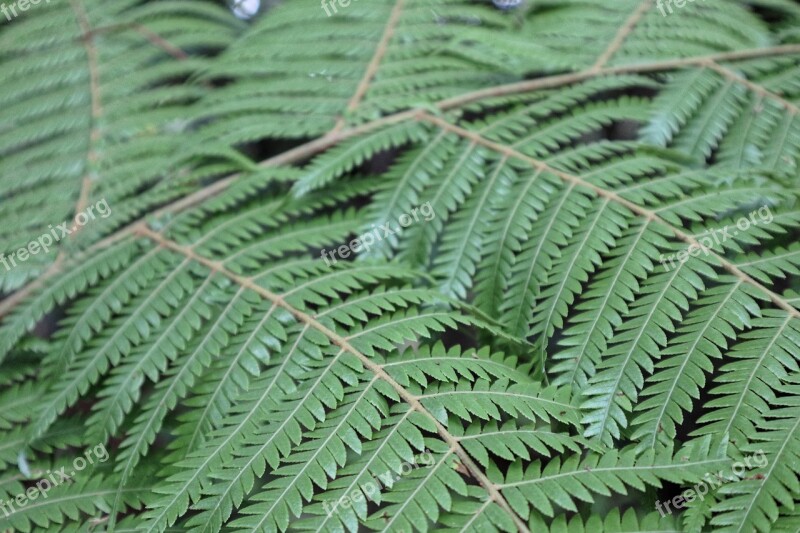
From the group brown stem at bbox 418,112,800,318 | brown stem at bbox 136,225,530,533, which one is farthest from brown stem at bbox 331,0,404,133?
brown stem at bbox 136,225,530,533

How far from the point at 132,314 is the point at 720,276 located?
1.41m

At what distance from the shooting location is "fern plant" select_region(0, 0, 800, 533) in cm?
116

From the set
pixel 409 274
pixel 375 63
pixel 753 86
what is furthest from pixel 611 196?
pixel 375 63

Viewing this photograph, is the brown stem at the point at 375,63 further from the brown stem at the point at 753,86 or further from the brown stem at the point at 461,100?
the brown stem at the point at 753,86

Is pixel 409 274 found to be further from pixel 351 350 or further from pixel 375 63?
pixel 375 63

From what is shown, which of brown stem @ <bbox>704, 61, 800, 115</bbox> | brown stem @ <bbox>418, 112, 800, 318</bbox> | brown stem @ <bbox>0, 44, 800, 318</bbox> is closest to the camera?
brown stem @ <bbox>418, 112, 800, 318</bbox>

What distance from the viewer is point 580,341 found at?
1298 millimetres

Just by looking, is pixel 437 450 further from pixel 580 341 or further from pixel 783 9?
pixel 783 9

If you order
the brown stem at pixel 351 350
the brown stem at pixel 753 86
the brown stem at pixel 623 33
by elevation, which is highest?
the brown stem at pixel 623 33

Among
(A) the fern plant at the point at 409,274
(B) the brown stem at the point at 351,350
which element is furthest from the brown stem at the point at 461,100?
(B) the brown stem at the point at 351,350

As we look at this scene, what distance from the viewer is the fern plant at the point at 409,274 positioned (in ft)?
3.79

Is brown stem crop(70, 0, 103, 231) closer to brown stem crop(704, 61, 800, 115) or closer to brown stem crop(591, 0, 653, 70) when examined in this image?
brown stem crop(591, 0, 653, 70)

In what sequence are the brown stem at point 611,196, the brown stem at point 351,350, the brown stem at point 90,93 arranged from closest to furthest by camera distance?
the brown stem at point 351,350, the brown stem at point 611,196, the brown stem at point 90,93

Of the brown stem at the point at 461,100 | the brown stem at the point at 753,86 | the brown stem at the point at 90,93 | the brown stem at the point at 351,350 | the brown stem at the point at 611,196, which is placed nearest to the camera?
the brown stem at the point at 351,350
